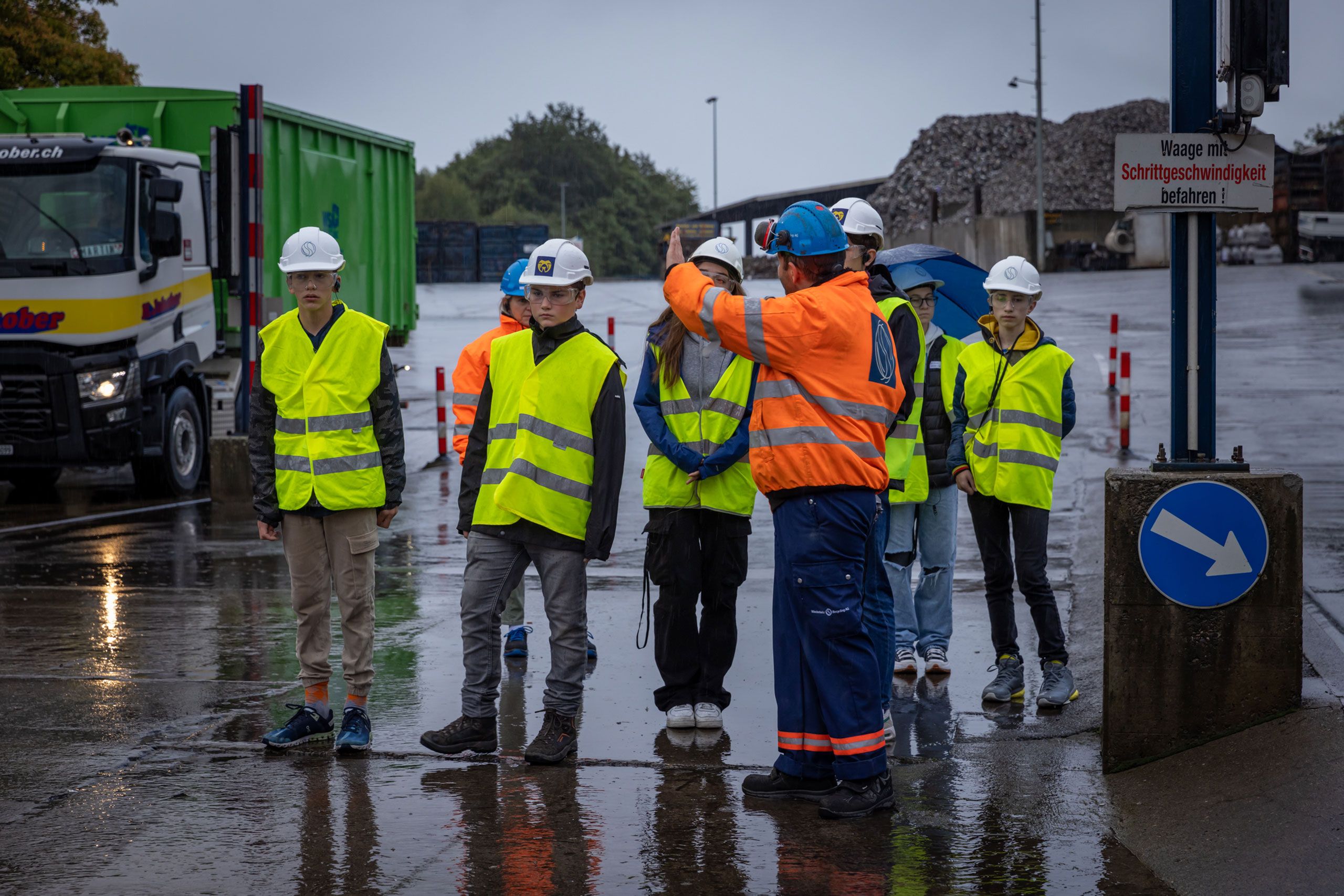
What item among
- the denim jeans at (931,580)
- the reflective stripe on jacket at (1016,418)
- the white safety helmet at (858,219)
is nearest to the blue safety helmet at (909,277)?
the reflective stripe on jacket at (1016,418)

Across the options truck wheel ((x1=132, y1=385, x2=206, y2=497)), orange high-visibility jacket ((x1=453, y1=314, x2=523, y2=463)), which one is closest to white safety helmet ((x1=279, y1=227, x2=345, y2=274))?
orange high-visibility jacket ((x1=453, y1=314, x2=523, y2=463))

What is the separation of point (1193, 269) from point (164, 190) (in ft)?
31.2

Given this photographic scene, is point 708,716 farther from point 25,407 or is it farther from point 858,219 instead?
point 25,407

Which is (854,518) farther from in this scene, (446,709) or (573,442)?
(446,709)

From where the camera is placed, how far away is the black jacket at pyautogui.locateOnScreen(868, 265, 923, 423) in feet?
19.0

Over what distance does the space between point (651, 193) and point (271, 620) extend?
103m

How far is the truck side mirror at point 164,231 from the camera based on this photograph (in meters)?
12.6

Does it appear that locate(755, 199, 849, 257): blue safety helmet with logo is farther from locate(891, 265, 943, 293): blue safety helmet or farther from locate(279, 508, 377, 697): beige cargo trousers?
locate(279, 508, 377, 697): beige cargo trousers

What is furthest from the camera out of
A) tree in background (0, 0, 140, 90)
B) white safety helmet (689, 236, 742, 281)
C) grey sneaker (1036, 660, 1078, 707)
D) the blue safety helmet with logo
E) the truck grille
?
tree in background (0, 0, 140, 90)

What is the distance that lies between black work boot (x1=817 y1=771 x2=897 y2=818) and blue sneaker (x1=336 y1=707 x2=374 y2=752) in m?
1.73

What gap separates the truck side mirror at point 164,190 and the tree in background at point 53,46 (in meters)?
14.3

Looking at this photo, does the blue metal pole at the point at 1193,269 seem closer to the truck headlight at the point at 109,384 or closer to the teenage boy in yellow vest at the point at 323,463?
the teenage boy in yellow vest at the point at 323,463

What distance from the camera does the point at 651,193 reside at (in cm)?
10875

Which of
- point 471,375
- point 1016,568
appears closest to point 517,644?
point 471,375
